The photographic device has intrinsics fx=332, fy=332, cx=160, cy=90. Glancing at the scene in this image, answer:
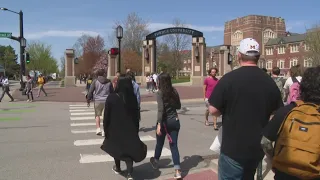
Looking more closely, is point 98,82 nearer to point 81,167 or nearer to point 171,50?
point 81,167

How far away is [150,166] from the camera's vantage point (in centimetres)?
641

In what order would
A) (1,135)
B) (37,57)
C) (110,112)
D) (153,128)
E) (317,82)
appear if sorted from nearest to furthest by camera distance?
(317,82) < (110,112) < (1,135) < (153,128) < (37,57)

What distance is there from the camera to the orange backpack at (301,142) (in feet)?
7.76

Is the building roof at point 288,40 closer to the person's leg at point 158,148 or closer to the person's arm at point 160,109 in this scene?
the person's leg at point 158,148

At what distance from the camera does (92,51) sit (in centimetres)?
8112

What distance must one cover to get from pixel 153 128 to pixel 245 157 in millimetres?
7758

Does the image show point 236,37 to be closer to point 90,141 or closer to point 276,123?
point 90,141

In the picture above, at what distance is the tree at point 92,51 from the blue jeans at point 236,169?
249 feet

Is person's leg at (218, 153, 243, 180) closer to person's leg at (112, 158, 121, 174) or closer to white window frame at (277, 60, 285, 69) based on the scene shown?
person's leg at (112, 158, 121, 174)

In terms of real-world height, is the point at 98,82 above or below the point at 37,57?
below

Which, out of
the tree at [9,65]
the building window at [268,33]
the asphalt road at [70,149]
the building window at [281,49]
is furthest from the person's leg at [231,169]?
the building window at [268,33]

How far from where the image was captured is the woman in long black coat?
5328 millimetres

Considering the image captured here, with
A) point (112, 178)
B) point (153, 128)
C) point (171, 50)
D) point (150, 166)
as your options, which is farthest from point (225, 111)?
point (171, 50)

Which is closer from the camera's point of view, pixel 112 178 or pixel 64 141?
pixel 112 178
